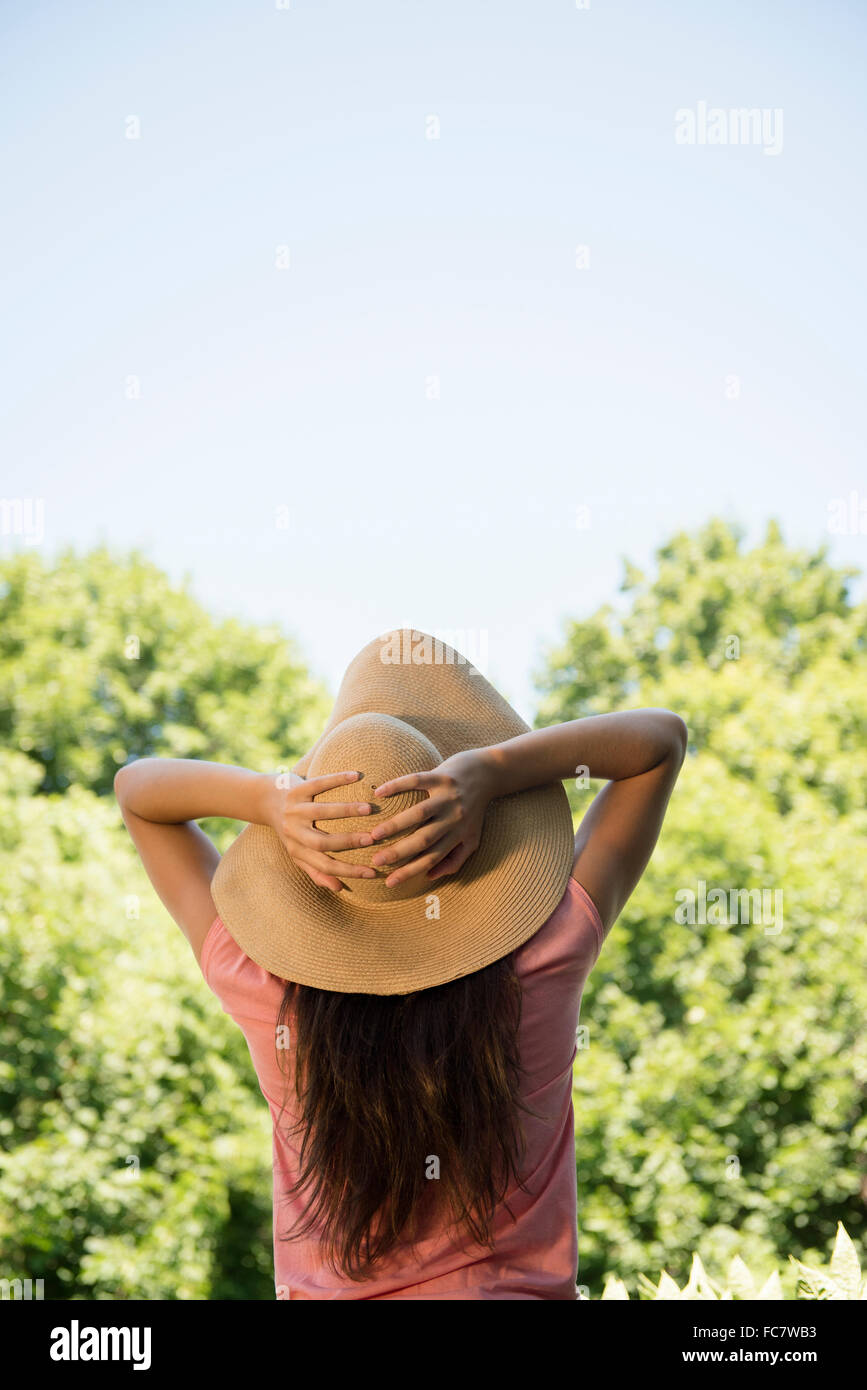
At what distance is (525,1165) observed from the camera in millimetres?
1034

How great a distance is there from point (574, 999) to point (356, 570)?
1177cm

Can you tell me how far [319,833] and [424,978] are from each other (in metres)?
0.17

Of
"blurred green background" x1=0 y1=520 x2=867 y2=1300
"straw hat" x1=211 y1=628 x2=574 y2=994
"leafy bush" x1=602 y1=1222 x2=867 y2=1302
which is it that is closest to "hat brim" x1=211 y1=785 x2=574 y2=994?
"straw hat" x1=211 y1=628 x2=574 y2=994

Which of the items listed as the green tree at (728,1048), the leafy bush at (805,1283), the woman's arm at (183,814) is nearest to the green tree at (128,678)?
the green tree at (728,1048)

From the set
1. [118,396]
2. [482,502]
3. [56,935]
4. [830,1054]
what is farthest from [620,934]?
[118,396]

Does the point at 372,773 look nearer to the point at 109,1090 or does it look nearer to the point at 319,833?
the point at 319,833

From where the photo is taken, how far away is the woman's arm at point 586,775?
1017mm

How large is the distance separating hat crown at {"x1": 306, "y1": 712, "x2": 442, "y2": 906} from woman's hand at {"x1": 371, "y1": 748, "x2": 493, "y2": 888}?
0.05 feet

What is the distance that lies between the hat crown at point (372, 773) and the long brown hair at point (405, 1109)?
0.33 feet

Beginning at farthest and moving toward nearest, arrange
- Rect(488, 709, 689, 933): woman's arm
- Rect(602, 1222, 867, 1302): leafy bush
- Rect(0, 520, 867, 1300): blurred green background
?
Rect(0, 520, 867, 1300): blurred green background
Rect(602, 1222, 867, 1302): leafy bush
Rect(488, 709, 689, 933): woman's arm

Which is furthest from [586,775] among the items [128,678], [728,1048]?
[128,678]

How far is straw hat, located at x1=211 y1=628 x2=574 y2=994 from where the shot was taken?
1.01 meters

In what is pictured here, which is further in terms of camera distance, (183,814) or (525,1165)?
(183,814)

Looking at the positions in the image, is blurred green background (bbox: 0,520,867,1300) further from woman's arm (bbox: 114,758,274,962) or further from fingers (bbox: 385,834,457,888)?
fingers (bbox: 385,834,457,888)
